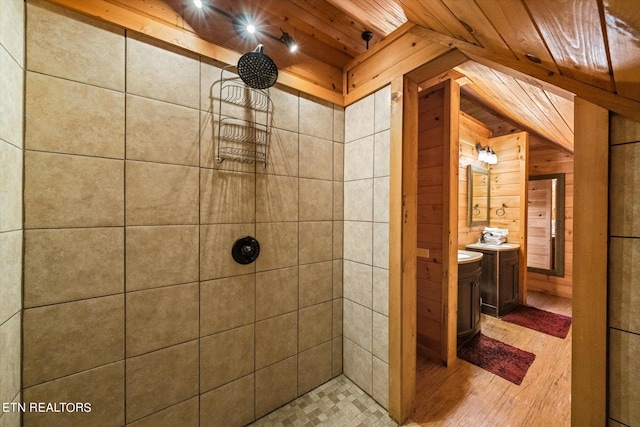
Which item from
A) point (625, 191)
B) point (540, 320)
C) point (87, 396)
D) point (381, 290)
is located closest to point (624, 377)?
point (625, 191)

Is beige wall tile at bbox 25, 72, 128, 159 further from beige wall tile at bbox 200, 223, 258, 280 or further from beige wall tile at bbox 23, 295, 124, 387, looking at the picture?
beige wall tile at bbox 23, 295, 124, 387

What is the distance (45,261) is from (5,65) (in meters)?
0.70

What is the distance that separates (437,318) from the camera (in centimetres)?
205

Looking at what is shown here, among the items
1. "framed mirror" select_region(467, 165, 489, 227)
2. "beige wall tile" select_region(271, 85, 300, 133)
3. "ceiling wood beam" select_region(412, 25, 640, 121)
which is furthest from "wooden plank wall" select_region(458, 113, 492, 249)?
"beige wall tile" select_region(271, 85, 300, 133)

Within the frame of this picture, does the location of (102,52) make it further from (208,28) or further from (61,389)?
(61,389)

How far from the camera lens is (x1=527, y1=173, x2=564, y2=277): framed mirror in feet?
11.6

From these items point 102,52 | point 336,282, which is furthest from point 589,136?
point 102,52

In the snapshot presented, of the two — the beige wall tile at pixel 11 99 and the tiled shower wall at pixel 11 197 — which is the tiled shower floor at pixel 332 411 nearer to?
the tiled shower wall at pixel 11 197

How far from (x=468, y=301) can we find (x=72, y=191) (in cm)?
297

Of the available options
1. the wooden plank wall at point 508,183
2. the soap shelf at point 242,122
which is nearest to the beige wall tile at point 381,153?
the soap shelf at point 242,122

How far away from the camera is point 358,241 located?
5.53 feet

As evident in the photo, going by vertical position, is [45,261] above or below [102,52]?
below

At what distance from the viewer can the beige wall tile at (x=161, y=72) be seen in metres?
1.08

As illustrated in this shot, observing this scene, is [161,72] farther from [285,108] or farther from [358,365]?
[358,365]
